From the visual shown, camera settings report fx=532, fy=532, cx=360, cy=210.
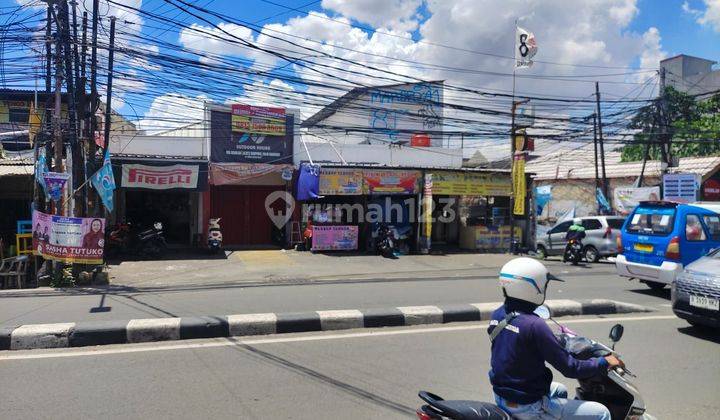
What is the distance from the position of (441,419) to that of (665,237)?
8773 millimetres

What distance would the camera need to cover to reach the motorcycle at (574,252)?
16812mm

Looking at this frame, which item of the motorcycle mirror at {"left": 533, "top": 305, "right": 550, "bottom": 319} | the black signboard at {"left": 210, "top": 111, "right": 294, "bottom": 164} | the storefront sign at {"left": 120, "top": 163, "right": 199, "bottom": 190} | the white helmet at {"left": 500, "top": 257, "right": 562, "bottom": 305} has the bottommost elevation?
the motorcycle mirror at {"left": 533, "top": 305, "right": 550, "bottom": 319}

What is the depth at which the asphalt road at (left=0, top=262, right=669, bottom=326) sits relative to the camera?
27.1ft

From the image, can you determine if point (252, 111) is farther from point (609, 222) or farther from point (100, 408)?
point (100, 408)

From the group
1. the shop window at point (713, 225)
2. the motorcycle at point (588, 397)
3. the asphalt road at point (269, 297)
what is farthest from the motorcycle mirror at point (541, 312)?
the shop window at point (713, 225)

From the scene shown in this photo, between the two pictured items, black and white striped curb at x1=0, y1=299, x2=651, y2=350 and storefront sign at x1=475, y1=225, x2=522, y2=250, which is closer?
black and white striped curb at x1=0, y1=299, x2=651, y2=350

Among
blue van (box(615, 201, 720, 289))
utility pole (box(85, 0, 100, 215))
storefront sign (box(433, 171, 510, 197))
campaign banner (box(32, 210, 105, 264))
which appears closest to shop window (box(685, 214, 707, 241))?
blue van (box(615, 201, 720, 289))

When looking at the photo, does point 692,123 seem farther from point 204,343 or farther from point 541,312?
point 541,312

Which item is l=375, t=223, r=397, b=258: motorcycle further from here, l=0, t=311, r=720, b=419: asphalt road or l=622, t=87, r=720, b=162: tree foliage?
l=622, t=87, r=720, b=162: tree foliage

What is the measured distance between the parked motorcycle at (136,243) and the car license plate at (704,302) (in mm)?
14408

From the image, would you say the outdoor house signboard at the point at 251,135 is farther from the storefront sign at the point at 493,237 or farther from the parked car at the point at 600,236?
the parked car at the point at 600,236

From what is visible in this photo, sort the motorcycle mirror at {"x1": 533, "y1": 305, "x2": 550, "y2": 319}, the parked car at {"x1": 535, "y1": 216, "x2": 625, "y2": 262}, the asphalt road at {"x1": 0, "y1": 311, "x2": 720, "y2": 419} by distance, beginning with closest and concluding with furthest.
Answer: the motorcycle mirror at {"x1": 533, "y1": 305, "x2": 550, "y2": 319} < the asphalt road at {"x1": 0, "y1": 311, "x2": 720, "y2": 419} < the parked car at {"x1": 535, "y1": 216, "x2": 625, "y2": 262}

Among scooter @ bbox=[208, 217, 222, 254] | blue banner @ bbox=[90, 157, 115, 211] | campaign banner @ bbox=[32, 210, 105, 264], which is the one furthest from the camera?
scooter @ bbox=[208, 217, 222, 254]

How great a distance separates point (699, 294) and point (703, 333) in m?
0.81
